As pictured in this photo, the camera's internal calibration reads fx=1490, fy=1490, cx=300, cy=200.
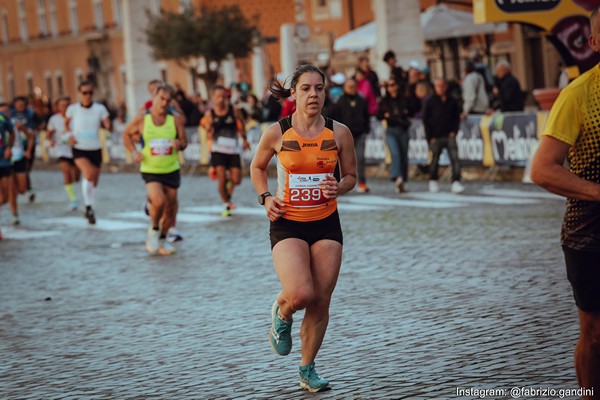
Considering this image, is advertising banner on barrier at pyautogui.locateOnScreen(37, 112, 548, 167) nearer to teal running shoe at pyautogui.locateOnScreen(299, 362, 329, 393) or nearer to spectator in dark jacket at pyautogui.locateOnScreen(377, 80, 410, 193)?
spectator in dark jacket at pyautogui.locateOnScreen(377, 80, 410, 193)

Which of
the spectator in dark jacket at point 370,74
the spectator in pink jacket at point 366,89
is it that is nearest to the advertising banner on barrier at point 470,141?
the spectator in pink jacket at point 366,89

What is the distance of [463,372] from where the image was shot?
7.96 meters

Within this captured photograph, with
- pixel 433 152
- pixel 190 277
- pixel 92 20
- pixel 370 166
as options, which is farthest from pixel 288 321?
pixel 92 20

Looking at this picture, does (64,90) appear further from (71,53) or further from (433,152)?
(433,152)

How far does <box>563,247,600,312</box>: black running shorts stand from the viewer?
591 centimetres

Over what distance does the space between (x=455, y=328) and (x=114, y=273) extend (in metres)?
5.62

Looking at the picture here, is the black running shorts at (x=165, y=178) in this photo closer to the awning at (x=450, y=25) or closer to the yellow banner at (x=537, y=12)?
the yellow banner at (x=537, y=12)

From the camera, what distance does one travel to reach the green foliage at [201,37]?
44875mm

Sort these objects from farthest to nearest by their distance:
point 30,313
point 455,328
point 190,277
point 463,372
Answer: point 190,277 → point 30,313 → point 455,328 → point 463,372

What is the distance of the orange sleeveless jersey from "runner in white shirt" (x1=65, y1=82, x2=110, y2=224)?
42.2 feet

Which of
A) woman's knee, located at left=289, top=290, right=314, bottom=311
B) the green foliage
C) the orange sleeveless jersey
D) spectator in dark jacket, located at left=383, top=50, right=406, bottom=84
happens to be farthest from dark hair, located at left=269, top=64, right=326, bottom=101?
the green foliage

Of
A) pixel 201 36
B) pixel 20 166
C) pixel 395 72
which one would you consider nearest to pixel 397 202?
pixel 395 72

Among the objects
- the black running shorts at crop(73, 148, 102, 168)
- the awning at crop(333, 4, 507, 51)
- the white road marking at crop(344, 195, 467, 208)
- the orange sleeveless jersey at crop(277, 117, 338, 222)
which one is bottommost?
the white road marking at crop(344, 195, 467, 208)

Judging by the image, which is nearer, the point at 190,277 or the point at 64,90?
the point at 190,277
